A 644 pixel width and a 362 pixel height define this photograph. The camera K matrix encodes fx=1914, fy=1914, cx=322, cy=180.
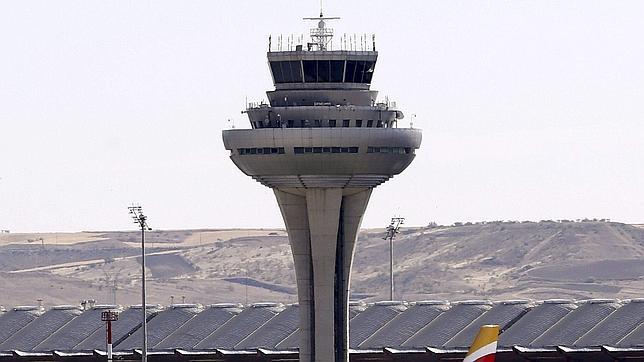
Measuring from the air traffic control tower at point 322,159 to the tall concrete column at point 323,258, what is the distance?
9 cm

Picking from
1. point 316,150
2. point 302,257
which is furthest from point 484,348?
point 302,257

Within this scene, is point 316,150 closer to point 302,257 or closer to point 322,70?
point 322,70

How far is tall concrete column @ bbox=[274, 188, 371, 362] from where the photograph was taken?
165500mm

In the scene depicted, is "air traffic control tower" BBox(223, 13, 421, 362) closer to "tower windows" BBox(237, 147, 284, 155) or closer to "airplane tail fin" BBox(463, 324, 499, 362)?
"tower windows" BBox(237, 147, 284, 155)

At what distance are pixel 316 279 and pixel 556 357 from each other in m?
34.5

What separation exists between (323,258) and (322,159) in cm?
885

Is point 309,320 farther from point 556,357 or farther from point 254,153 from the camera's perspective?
point 556,357

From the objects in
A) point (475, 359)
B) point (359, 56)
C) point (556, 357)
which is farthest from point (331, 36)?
point (475, 359)

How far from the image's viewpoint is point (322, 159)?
535 ft

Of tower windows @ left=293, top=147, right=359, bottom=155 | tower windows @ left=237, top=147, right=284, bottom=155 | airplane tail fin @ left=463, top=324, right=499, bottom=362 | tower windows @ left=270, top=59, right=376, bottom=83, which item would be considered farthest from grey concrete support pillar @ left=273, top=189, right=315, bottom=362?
airplane tail fin @ left=463, top=324, right=499, bottom=362

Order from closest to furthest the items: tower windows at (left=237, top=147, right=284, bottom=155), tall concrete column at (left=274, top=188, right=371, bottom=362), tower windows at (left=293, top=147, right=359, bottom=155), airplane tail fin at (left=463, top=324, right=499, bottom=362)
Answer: airplane tail fin at (left=463, top=324, right=499, bottom=362)
tower windows at (left=293, top=147, right=359, bottom=155)
tower windows at (left=237, top=147, right=284, bottom=155)
tall concrete column at (left=274, top=188, right=371, bottom=362)

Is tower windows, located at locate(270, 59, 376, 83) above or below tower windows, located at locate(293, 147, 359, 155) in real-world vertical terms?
above

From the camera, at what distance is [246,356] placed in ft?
648

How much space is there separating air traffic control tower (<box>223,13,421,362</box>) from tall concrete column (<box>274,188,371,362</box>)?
9 cm
